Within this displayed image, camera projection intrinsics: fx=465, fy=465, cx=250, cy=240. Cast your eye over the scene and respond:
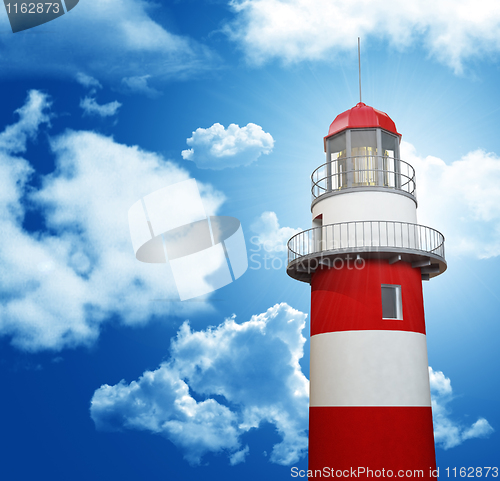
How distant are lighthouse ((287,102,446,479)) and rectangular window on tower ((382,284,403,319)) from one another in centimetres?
3

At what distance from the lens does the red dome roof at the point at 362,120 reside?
1438 centimetres

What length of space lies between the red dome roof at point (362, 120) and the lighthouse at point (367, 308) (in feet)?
0.10

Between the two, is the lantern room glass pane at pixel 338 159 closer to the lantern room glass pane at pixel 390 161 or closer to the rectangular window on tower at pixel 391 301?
the lantern room glass pane at pixel 390 161

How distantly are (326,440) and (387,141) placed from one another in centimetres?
915

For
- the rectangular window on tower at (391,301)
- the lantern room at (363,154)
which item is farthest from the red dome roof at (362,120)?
the rectangular window on tower at (391,301)

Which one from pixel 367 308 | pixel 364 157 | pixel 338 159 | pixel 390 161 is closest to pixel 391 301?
pixel 367 308

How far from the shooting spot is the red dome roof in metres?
14.4

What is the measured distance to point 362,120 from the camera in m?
14.4

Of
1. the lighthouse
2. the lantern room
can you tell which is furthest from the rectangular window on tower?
the lantern room

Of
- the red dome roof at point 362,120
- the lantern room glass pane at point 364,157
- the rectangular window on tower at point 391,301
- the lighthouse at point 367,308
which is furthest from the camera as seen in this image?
the red dome roof at point 362,120

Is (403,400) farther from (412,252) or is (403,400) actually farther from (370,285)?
(412,252)

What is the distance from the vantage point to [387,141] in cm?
1484

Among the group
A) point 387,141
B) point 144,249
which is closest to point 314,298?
point 387,141

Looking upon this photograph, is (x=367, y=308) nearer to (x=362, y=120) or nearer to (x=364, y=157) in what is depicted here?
(x=364, y=157)
